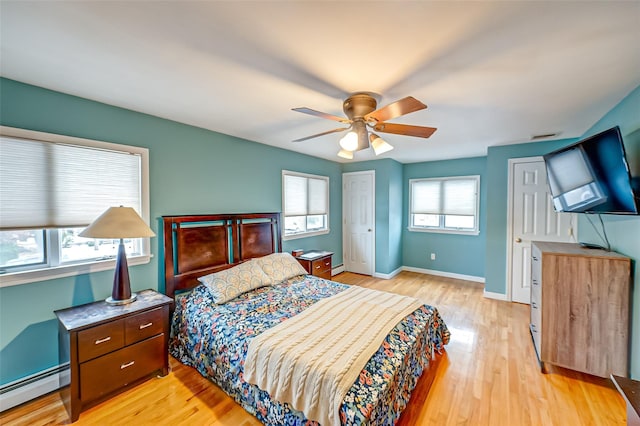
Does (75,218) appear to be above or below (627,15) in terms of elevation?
below

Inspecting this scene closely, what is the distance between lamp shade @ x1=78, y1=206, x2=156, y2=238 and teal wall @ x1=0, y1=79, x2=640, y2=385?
1.66 feet

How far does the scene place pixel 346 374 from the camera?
1.44m

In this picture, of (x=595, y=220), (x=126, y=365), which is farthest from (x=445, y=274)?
(x=126, y=365)

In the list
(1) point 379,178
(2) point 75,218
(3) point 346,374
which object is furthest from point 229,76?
(1) point 379,178

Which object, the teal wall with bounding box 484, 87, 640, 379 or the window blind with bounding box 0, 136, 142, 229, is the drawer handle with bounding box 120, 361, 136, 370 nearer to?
the window blind with bounding box 0, 136, 142, 229

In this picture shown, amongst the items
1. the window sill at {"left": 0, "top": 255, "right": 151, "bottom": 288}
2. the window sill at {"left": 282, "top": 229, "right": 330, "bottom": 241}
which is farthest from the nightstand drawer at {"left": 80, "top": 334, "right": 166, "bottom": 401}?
the window sill at {"left": 282, "top": 229, "right": 330, "bottom": 241}

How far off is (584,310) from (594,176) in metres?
1.13

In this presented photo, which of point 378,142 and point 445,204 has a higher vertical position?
point 378,142

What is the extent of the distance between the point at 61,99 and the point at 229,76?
1.50 m

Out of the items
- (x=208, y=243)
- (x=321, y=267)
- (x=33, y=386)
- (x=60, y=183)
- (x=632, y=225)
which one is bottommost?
(x=33, y=386)

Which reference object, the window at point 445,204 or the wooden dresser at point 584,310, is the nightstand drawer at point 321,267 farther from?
the wooden dresser at point 584,310

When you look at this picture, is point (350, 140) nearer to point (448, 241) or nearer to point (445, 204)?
point (445, 204)

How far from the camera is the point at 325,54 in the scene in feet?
4.98

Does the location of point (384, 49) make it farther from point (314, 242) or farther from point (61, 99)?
point (314, 242)
